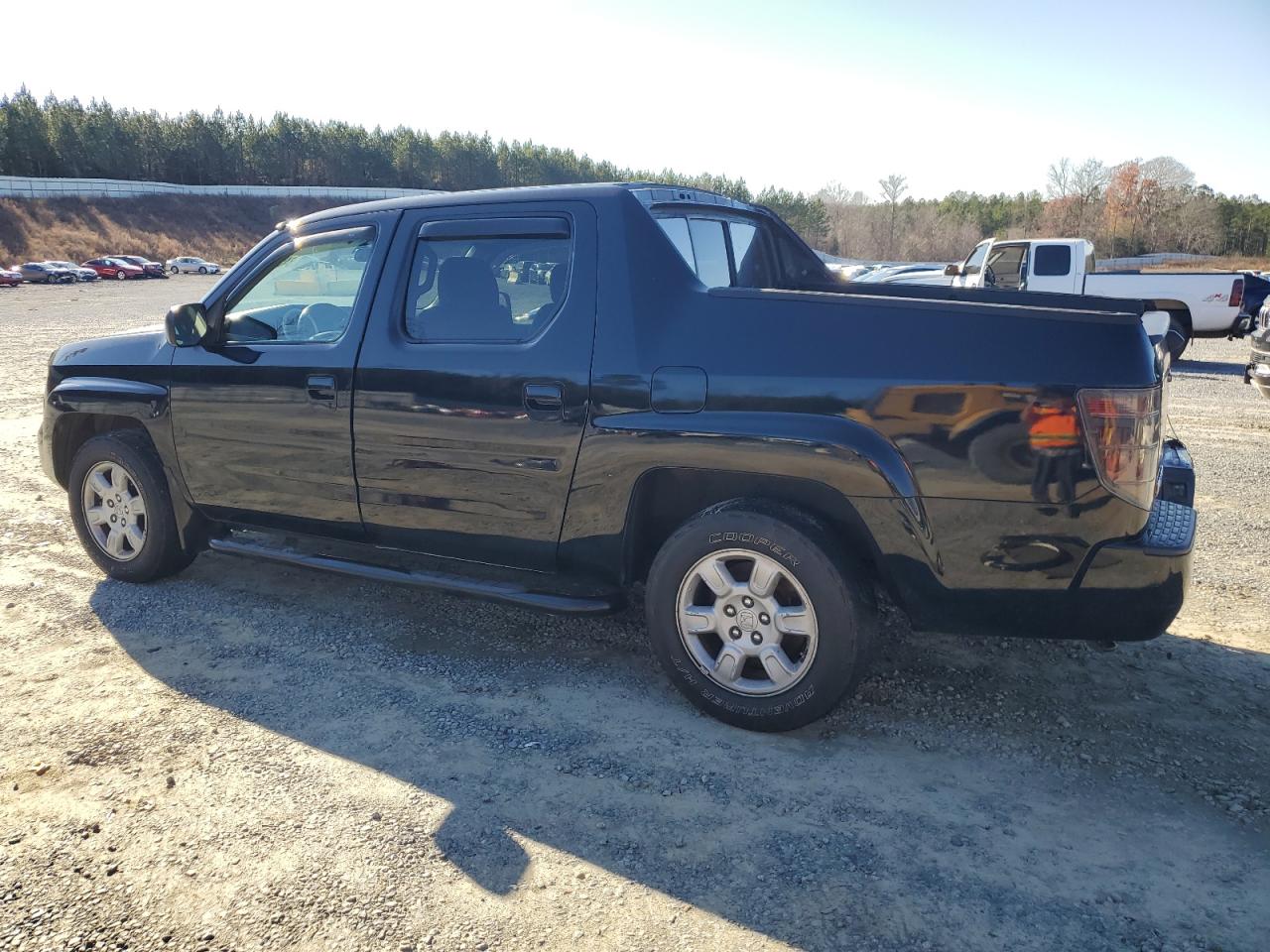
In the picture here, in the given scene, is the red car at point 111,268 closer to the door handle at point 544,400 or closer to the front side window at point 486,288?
the front side window at point 486,288

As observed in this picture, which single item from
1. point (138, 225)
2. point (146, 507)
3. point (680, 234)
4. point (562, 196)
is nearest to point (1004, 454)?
point (680, 234)

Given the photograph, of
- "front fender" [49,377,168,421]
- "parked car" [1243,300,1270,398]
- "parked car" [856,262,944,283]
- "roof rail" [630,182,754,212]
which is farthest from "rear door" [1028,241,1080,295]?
"front fender" [49,377,168,421]

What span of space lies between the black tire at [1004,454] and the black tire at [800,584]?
0.56 metres

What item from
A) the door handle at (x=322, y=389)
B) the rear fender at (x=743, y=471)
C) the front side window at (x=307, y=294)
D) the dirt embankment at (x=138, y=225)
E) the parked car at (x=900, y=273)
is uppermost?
the dirt embankment at (x=138, y=225)

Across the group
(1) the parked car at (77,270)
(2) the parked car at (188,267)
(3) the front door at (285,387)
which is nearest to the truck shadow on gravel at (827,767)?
(3) the front door at (285,387)

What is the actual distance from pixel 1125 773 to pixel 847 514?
126 cm

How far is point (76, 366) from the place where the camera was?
15.6ft

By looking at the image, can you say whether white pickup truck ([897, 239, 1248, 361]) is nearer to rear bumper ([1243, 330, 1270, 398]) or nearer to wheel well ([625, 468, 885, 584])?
rear bumper ([1243, 330, 1270, 398])

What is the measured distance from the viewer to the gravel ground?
7.75ft

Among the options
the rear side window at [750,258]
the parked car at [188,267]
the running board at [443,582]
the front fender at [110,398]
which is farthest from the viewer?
the parked car at [188,267]

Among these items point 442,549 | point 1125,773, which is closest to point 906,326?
point 1125,773

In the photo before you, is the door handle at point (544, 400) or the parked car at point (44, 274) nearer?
the door handle at point (544, 400)

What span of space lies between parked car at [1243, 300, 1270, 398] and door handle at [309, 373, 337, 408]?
7.88 metres

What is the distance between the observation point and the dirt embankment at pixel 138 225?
179 feet
